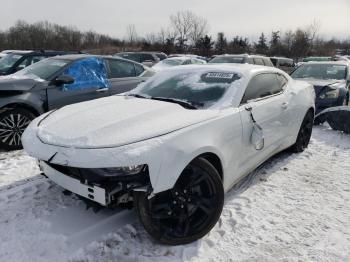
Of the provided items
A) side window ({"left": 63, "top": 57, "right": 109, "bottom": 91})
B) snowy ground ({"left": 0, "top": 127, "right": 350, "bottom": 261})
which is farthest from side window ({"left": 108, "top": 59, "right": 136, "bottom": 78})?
snowy ground ({"left": 0, "top": 127, "right": 350, "bottom": 261})

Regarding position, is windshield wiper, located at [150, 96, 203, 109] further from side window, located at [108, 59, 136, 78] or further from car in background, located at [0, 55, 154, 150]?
side window, located at [108, 59, 136, 78]

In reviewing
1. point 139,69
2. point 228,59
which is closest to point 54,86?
point 139,69

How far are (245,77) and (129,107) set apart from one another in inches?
54.4

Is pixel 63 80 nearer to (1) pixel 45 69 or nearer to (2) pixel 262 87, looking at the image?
(1) pixel 45 69

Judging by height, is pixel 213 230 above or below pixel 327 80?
below

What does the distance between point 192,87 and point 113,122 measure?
1.20 m

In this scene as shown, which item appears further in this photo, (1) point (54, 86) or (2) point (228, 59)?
(2) point (228, 59)

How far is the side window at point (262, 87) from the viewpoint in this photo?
12.6ft

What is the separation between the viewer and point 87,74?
618 centimetres

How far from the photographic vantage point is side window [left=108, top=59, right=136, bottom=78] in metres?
6.71

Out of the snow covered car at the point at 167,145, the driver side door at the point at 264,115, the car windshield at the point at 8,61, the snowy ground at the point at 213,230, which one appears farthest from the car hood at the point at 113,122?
the car windshield at the point at 8,61

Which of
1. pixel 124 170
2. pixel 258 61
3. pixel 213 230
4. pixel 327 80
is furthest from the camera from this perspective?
pixel 258 61

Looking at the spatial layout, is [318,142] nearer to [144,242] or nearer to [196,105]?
[196,105]

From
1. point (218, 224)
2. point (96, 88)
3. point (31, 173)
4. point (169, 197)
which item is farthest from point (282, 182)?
point (96, 88)
